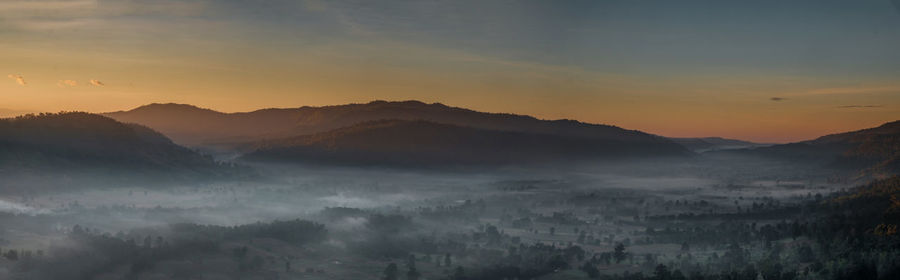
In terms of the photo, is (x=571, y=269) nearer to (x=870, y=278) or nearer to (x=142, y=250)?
(x=870, y=278)

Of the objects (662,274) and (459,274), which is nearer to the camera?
(662,274)

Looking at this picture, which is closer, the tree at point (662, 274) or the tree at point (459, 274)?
the tree at point (662, 274)

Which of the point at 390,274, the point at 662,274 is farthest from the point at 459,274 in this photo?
the point at 662,274

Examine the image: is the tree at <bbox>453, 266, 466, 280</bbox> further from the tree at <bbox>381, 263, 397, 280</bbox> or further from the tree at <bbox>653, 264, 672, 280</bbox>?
the tree at <bbox>653, 264, 672, 280</bbox>

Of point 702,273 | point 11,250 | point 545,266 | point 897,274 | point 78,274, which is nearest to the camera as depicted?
point 897,274

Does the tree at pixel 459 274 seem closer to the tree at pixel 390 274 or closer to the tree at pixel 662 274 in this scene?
the tree at pixel 390 274

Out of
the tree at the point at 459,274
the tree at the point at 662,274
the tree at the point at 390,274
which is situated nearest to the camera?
the tree at the point at 662,274

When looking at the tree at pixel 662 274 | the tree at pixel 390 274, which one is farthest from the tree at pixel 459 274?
the tree at pixel 662 274

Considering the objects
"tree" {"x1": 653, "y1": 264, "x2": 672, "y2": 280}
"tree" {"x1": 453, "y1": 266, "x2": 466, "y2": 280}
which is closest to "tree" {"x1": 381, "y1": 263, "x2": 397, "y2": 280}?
"tree" {"x1": 453, "y1": 266, "x2": 466, "y2": 280}

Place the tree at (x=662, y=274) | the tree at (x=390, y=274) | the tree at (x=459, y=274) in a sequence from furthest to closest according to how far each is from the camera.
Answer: the tree at (x=390, y=274)
the tree at (x=459, y=274)
the tree at (x=662, y=274)

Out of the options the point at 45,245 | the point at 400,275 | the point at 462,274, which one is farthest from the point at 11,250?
the point at 462,274

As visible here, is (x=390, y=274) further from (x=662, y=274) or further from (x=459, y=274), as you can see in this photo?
(x=662, y=274)
